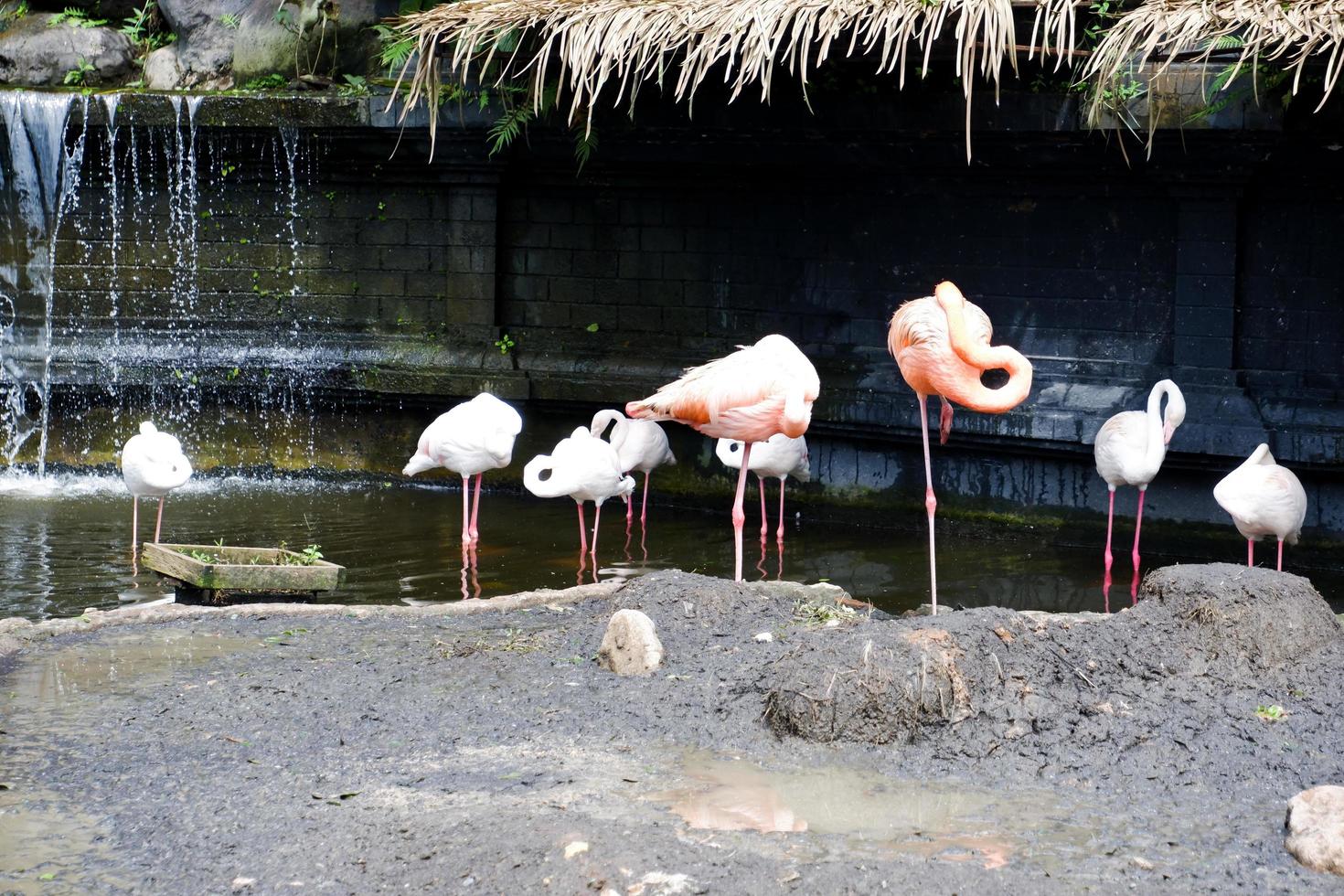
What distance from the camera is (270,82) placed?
11.8 meters

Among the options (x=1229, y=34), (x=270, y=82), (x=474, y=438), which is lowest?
(x=474, y=438)

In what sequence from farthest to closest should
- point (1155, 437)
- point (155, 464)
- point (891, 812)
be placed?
point (1155, 437)
point (155, 464)
point (891, 812)

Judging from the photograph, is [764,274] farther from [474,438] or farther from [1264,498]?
[1264,498]

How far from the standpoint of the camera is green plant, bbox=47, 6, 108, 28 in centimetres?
1226

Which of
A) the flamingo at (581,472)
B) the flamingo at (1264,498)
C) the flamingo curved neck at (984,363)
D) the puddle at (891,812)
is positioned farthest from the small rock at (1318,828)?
the flamingo at (581,472)

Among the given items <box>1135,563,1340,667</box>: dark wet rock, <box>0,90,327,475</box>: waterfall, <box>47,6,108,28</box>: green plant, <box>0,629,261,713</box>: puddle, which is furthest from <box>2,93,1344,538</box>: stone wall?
<box>0,629,261,713</box>: puddle

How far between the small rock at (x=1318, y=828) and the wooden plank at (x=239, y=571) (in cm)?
425

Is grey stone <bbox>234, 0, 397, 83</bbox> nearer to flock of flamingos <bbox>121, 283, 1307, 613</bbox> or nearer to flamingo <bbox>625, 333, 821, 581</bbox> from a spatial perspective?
flock of flamingos <bbox>121, 283, 1307, 613</bbox>

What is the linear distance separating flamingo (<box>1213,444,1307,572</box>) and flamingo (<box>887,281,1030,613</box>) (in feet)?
4.71

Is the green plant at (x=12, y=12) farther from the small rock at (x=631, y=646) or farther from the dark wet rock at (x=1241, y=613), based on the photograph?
the dark wet rock at (x=1241, y=613)

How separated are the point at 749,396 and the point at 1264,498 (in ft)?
8.76

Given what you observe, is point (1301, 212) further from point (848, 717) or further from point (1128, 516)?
point (848, 717)

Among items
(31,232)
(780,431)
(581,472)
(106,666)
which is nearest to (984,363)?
(780,431)

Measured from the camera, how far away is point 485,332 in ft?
38.0
